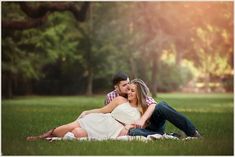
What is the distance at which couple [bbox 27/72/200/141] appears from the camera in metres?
4.54

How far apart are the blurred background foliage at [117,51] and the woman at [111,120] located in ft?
20.6

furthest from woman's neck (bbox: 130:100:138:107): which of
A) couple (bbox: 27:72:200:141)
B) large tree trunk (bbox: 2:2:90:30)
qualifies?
large tree trunk (bbox: 2:2:90:30)

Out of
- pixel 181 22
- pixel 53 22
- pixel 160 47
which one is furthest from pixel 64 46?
pixel 181 22

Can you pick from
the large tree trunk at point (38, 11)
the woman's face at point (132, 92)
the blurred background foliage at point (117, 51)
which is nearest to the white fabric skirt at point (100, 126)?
the woman's face at point (132, 92)

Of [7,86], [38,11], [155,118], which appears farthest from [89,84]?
[155,118]

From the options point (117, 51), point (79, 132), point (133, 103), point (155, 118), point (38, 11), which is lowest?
point (79, 132)

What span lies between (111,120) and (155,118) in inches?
13.6

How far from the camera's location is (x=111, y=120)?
454cm

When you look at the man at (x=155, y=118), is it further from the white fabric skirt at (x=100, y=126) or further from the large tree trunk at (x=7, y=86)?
the large tree trunk at (x=7, y=86)

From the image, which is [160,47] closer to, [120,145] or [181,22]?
[181,22]

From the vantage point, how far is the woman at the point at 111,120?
14.9ft

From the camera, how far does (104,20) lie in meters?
14.9

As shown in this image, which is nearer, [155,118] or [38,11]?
[155,118]

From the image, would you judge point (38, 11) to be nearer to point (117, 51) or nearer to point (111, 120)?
point (111, 120)
